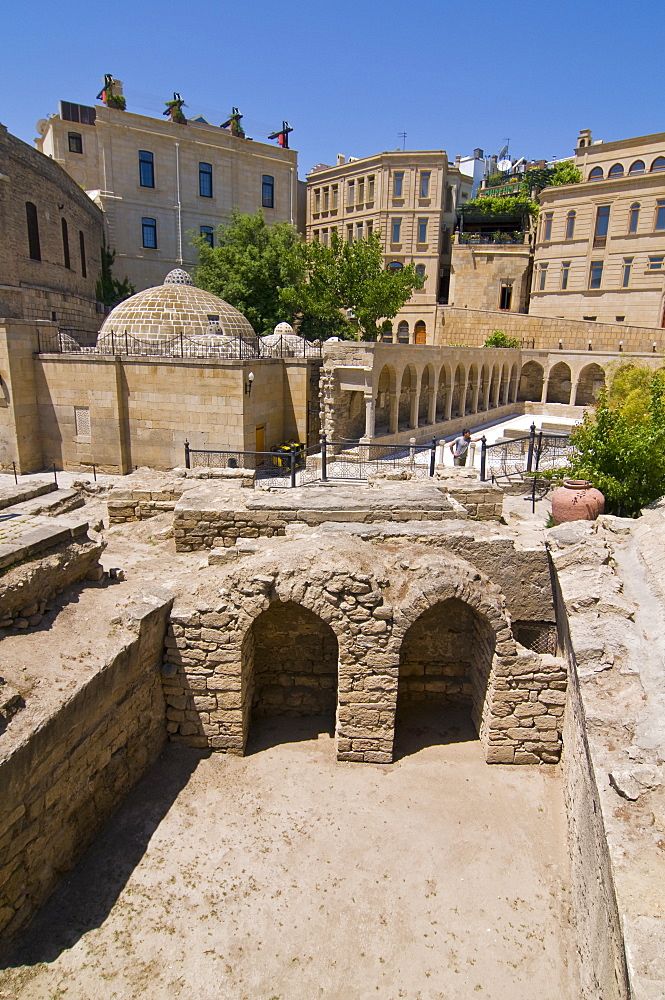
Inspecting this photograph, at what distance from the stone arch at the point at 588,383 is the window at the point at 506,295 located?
9.70 meters

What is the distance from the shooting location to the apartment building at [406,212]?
4184 centimetres

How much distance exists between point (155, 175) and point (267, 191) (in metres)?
7.83

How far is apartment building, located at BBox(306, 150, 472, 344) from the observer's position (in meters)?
41.8

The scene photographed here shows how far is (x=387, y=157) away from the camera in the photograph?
4184 cm

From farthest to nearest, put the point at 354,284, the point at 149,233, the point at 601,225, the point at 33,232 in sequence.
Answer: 1. the point at 601,225
2. the point at 149,233
3. the point at 354,284
4. the point at 33,232

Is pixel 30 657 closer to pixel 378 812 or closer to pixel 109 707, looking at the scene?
pixel 109 707

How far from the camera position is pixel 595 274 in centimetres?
3891

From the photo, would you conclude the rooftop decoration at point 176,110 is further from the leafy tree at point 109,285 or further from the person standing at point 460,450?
the person standing at point 460,450

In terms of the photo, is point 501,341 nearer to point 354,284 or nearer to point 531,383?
point 531,383

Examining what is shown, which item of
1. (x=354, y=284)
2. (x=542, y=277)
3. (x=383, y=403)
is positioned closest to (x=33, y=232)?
(x=354, y=284)

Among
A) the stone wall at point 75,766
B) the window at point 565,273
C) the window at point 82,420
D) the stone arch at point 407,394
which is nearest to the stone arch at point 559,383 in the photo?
the window at point 565,273

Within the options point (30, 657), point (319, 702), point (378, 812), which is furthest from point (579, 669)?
Answer: point (30, 657)

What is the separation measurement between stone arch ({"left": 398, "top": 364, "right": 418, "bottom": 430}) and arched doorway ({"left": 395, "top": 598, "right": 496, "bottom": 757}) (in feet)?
62.2

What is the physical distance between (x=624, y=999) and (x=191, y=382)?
17.3 m
